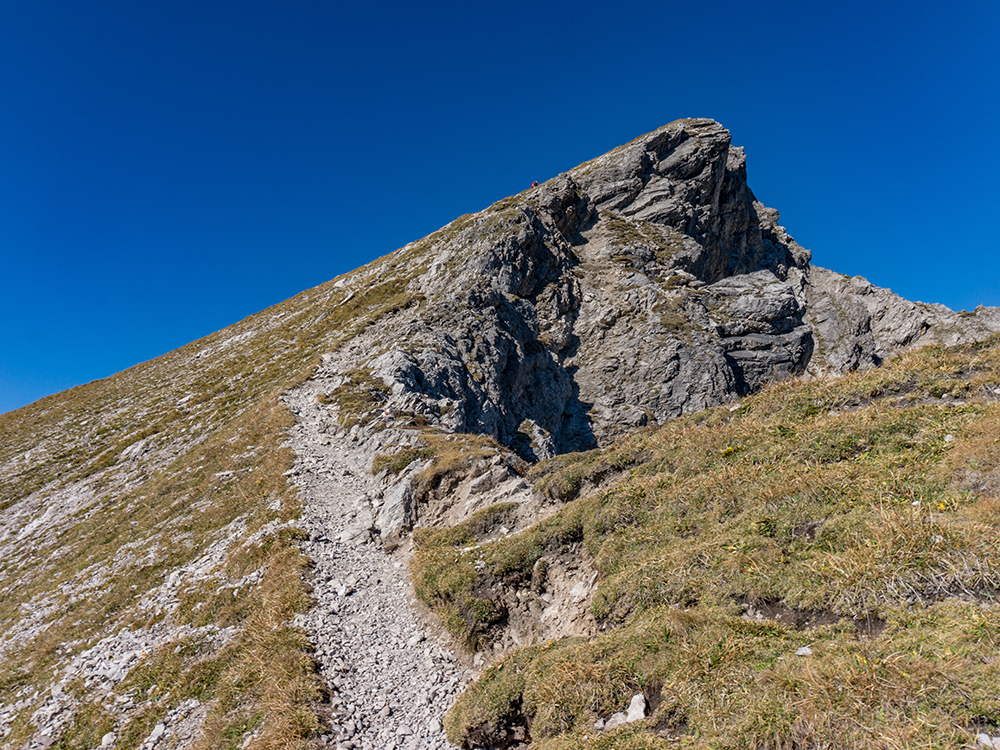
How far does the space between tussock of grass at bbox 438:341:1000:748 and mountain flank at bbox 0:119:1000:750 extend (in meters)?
0.06

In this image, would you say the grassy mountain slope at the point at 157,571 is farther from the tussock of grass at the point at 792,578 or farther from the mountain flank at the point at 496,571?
the tussock of grass at the point at 792,578

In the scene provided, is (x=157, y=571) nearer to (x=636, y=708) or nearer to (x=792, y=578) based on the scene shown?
(x=636, y=708)

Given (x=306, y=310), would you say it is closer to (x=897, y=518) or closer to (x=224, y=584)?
(x=224, y=584)

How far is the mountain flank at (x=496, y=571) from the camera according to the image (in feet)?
25.2

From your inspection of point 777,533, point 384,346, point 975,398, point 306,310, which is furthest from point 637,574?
point 306,310

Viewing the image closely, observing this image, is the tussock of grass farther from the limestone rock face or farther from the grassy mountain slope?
the limestone rock face

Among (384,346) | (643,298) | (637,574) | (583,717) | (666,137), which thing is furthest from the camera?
(666,137)

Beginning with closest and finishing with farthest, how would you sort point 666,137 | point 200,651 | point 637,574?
point 637,574 < point 200,651 < point 666,137

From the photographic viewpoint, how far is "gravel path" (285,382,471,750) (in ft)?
38.0

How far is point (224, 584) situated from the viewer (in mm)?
18688

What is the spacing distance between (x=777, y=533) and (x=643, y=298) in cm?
5917

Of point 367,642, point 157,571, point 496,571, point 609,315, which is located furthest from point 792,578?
point 609,315

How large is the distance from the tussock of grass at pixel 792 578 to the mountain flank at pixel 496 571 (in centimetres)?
6

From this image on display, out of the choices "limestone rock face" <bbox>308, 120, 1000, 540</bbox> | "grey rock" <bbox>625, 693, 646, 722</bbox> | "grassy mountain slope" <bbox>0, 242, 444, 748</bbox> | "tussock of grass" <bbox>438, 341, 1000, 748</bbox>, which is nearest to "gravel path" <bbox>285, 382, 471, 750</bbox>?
"grassy mountain slope" <bbox>0, 242, 444, 748</bbox>
